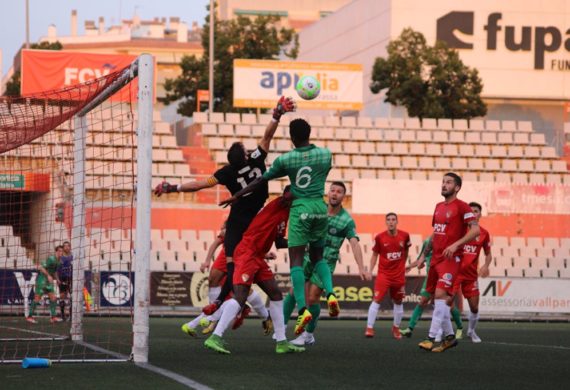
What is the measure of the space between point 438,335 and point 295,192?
2735mm

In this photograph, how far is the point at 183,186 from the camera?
1102 cm

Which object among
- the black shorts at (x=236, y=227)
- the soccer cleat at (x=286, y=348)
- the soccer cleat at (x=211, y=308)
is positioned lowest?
the soccer cleat at (x=286, y=348)

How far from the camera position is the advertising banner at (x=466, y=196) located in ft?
108

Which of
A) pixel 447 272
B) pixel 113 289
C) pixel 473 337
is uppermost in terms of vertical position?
pixel 447 272

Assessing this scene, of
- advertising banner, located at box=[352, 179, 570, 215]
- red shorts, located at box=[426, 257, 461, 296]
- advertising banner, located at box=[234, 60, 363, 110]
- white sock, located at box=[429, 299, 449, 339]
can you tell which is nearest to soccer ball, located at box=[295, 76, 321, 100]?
red shorts, located at box=[426, 257, 461, 296]

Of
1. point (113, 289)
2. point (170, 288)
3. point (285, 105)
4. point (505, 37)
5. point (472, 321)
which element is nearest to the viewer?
point (285, 105)

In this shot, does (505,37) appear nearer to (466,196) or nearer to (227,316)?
(466,196)

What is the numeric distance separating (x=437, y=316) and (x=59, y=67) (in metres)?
29.1

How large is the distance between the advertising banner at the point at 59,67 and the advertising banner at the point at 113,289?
14233 millimetres

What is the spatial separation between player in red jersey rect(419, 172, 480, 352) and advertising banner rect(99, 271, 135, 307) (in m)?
13.1

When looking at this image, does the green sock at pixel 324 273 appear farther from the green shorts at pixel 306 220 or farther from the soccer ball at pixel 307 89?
the soccer ball at pixel 307 89

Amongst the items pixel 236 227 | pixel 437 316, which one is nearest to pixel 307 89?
pixel 236 227

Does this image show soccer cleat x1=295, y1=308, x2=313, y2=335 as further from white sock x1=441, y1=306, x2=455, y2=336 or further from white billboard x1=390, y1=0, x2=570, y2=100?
white billboard x1=390, y1=0, x2=570, y2=100

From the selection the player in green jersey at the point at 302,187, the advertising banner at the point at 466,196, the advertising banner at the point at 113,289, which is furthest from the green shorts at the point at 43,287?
the player in green jersey at the point at 302,187
